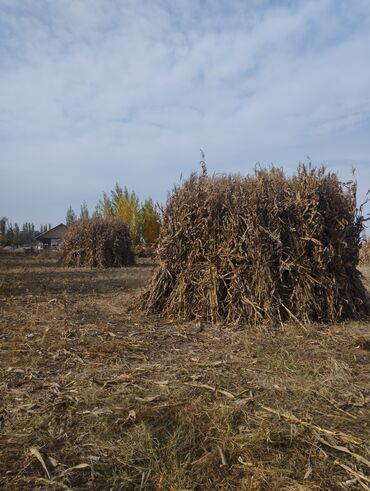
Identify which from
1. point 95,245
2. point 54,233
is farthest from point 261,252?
point 54,233

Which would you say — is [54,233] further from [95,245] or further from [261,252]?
[261,252]

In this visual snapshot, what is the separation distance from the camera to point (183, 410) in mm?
3193

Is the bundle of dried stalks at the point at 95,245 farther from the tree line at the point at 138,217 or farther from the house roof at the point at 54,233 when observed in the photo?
the house roof at the point at 54,233

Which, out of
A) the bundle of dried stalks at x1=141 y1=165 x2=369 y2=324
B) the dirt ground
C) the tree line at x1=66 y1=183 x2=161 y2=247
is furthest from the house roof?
the dirt ground

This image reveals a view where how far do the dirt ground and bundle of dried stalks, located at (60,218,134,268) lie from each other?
1439 cm

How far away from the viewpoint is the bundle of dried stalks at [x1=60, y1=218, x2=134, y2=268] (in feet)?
65.8

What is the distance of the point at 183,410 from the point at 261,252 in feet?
11.8

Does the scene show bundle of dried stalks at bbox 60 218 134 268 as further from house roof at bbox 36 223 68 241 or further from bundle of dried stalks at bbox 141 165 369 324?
house roof at bbox 36 223 68 241

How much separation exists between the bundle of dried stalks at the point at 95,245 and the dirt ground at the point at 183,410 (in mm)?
14390

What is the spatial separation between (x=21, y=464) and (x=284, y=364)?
8.53 ft

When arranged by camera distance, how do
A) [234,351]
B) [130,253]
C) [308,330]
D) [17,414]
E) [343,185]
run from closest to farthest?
[17,414] < [234,351] < [308,330] < [343,185] < [130,253]

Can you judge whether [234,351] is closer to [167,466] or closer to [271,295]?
[271,295]

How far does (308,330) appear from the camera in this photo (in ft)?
19.3

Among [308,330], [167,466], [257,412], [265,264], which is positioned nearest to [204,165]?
[265,264]
